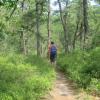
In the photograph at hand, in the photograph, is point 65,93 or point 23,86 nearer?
point 23,86

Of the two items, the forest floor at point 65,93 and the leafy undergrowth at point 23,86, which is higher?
the leafy undergrowth at point 23,86

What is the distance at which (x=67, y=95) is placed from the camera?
13.2 metres

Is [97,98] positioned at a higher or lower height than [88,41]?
lower

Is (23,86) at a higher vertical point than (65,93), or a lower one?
higher

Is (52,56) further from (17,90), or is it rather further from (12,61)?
(17,90)

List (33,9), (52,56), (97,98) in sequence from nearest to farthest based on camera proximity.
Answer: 1. (97,98)
2. (52,56)
3. (33,9)

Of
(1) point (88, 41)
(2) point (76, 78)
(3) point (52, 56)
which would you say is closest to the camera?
(2) point (76, 78)

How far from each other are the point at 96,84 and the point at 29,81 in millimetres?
2852

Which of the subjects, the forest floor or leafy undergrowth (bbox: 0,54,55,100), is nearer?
leafy undergrowth (bbox: 0,54,55,100)

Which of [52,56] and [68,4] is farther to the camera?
[68,4]

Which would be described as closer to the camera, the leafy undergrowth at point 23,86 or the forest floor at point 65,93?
the leafy undergrowth at point 23,86

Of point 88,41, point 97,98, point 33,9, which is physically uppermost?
point 33,9

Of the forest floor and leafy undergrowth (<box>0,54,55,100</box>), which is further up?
leafy undergrowth (<box>0,54,55,100</box>)

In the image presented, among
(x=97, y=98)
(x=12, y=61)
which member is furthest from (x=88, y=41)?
(x=97, y=98)
